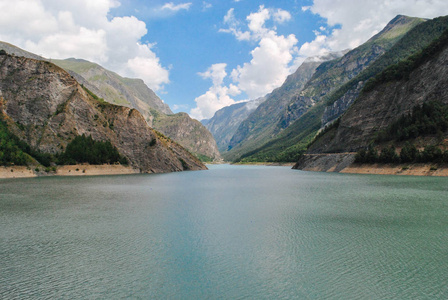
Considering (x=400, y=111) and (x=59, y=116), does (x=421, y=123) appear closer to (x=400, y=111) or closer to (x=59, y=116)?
(x=400, y=111)

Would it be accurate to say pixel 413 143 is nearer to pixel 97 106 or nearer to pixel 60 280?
pixel 60 280

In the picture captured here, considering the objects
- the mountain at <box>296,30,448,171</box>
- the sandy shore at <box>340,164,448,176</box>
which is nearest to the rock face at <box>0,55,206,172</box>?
the mountain at <box>296,30,448,171</box>

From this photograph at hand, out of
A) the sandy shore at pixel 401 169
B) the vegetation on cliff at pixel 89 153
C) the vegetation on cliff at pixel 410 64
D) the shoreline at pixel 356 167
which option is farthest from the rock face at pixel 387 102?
the vegetation on cliff at pixel 89 153

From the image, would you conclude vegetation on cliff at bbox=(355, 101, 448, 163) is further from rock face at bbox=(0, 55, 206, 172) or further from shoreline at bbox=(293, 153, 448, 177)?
rock face at bbox=(0, 55, 206, 172)

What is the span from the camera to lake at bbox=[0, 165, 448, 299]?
36.6ft

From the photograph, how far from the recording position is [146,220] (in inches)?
951

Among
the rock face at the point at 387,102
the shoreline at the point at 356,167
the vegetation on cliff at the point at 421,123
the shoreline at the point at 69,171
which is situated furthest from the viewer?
the rock face at the point at 387,102

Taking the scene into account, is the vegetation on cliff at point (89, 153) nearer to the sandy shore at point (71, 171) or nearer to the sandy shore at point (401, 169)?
the sandy shore at point (71, 171)

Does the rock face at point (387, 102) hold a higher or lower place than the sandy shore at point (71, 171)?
higher

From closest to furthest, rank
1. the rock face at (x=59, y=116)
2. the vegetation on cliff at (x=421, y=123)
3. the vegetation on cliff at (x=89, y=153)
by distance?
the vegetation on cliff at (x=421, y=123) < the vegetation on cliff at (x=89, y=153) < the rock face at (x=59, y=116)

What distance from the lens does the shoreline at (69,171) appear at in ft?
227

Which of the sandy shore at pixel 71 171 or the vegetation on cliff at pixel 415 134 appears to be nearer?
the vegetation on cliff at pixel 415 134

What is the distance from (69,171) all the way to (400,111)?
105168 millimetres

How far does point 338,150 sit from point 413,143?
3826cm
